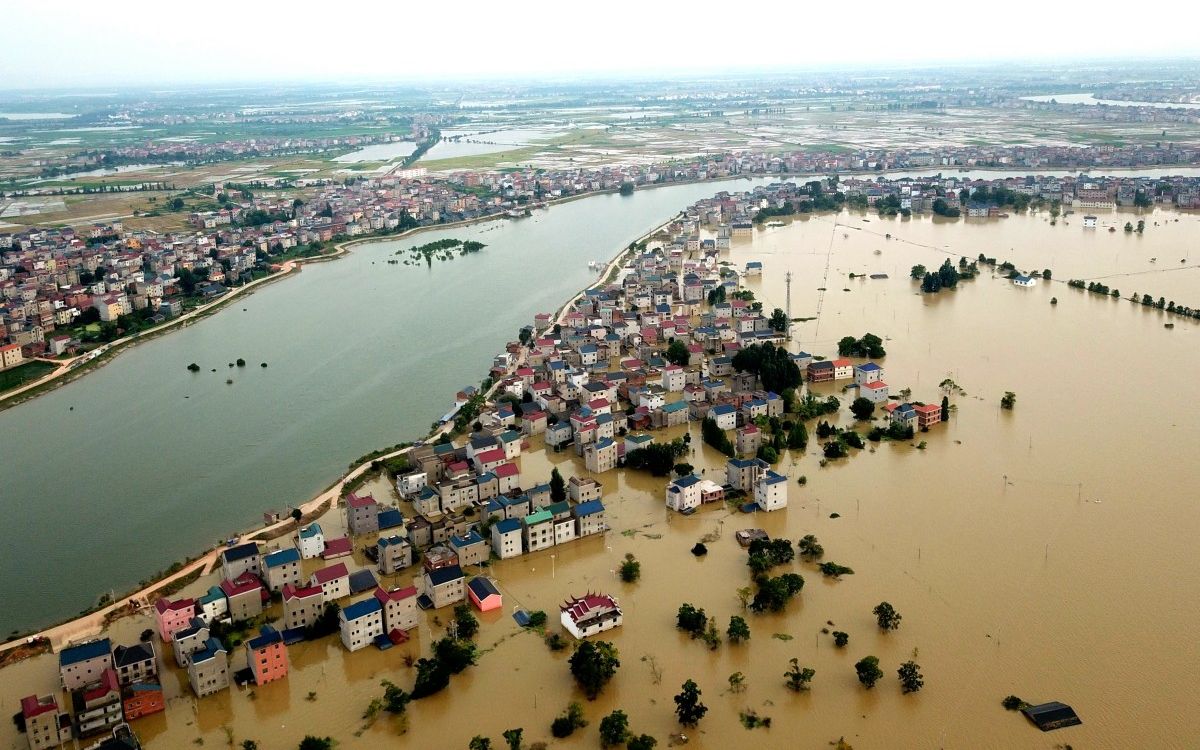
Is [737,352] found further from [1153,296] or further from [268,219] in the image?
[268,219]

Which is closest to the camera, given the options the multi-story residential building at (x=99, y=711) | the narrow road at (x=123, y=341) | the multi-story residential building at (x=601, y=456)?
the multi-story residential building at (x=99, y=711)

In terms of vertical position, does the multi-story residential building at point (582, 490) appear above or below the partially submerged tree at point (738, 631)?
above

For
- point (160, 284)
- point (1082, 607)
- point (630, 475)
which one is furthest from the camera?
point (160, 284)

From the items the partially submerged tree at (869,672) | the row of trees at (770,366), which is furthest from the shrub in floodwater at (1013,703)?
the row of trees at (770,366)

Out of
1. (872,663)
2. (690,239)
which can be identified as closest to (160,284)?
(690,239)

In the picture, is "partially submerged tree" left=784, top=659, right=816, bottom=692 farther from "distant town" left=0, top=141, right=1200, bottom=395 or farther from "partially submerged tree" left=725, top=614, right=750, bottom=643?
"distant town" left=0, top=141, right=1200, bottom=395

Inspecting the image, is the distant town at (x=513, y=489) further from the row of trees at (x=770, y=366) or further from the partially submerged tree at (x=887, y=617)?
the partially submerged tree at (x=887, y=617)

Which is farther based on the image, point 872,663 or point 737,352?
point 737,352
